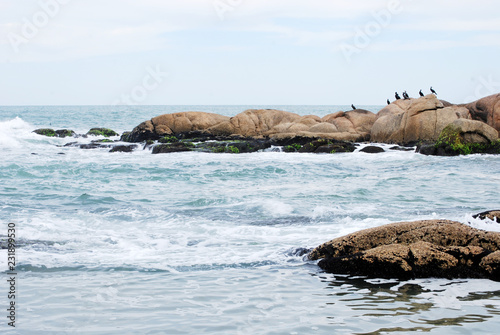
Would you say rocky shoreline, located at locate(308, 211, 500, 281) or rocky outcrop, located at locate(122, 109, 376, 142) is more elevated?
rocky outcrop, located at locate(122, 109, 376, 142)

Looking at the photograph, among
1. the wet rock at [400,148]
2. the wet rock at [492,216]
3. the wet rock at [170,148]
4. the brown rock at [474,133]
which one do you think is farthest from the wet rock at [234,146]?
the wet rock at [492,216]

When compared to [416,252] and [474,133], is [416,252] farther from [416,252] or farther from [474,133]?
[474,133]

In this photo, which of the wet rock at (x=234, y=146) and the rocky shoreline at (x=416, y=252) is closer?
the rocky shoreline at (x=416, y=252)

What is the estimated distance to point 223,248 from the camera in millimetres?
9102

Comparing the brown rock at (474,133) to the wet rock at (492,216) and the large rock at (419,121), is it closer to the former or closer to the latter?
the large rock at (419,121)

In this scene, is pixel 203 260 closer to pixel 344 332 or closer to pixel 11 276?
pixel 11 276

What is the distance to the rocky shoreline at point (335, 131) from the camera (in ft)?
82.0

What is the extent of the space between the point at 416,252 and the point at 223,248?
10.8 ft

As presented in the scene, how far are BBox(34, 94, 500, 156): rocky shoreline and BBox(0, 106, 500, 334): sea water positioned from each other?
384cm

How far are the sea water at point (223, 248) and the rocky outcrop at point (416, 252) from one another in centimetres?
20

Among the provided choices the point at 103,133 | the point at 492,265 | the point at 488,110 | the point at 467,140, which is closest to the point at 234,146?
the point at 467,140

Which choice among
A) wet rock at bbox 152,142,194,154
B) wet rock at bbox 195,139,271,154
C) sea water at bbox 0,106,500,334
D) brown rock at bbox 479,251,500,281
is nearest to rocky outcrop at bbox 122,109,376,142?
wet rock at bbox 195,139,271,154

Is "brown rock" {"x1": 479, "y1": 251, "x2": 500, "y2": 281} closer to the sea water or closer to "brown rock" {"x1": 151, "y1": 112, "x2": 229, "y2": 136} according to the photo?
the sea water

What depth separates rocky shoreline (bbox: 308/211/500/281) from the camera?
22.9 feet
